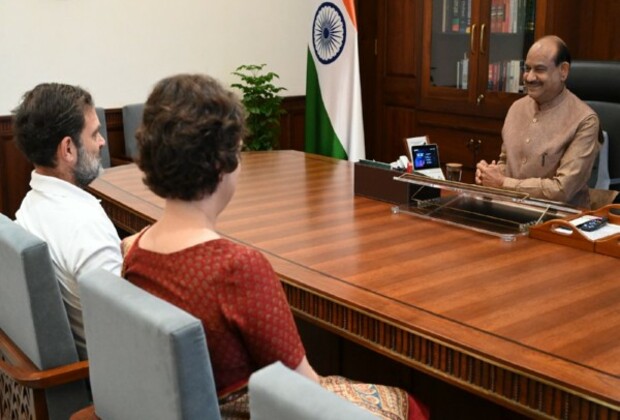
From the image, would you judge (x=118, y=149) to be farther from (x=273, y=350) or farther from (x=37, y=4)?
(x=273, y=350)

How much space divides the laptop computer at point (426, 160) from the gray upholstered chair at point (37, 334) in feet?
5.00

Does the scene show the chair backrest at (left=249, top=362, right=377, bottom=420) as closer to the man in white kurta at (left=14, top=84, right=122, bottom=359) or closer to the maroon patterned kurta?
the maroon patterned kurta

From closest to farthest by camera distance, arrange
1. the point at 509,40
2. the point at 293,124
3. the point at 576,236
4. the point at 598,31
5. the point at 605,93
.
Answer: the point at 576,236 → the point at 605,93 → the point at 598,31 → the point at 509,40 → the point at 293,124

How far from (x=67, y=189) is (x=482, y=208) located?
1465 millimetres

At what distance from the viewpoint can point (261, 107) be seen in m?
5.77

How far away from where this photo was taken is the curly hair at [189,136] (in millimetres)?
1456

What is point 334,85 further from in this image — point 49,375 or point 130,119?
point 49,375

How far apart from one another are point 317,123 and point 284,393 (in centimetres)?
476

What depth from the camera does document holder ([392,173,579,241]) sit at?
102 inches

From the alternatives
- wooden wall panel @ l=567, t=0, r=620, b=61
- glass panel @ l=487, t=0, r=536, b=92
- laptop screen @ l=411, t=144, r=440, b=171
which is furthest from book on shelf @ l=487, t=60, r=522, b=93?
laptop screen @ l=411, t=144, r=440, b=171

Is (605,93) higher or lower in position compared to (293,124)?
higher

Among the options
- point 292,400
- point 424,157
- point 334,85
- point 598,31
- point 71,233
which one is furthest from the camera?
point 334,85

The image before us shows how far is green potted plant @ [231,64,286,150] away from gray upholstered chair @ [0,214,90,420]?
3.76m

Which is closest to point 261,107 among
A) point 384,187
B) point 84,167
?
point 384,187
